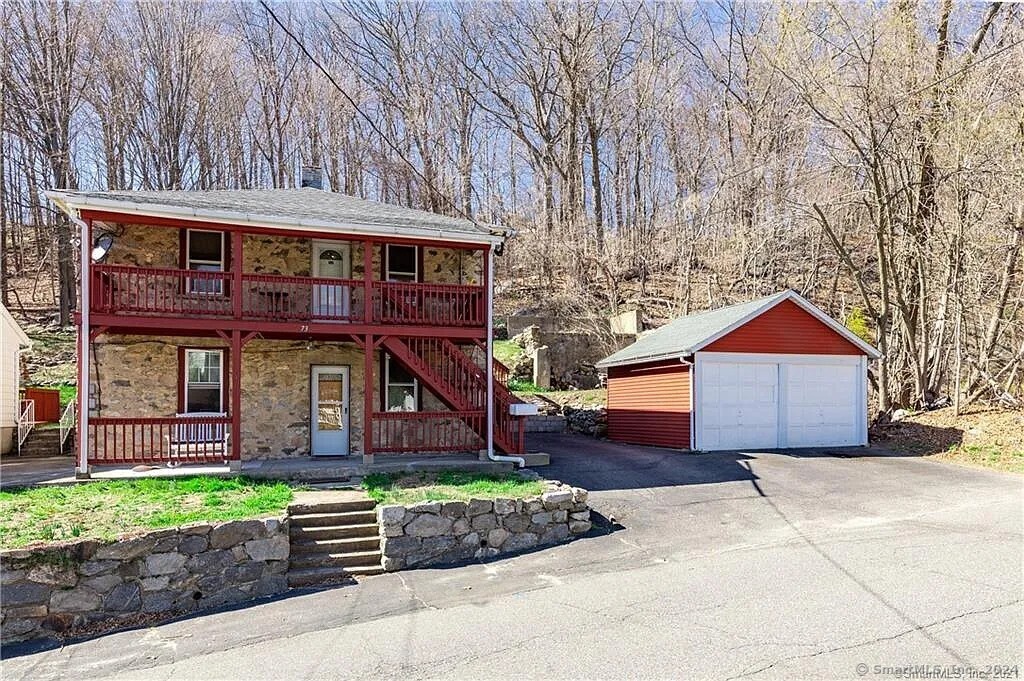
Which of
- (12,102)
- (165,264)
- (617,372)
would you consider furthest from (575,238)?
(12,102)

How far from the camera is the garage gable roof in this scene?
15672 mm

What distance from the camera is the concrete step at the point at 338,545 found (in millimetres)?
8414

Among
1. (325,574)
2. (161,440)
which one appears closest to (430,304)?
(161,440)

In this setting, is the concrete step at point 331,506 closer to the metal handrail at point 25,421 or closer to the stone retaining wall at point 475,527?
the stone retaining wall at point 475,527

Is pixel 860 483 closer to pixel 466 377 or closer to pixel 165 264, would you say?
pixel 466 377

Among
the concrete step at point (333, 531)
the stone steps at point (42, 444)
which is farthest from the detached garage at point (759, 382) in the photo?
the stone steps at point (42, 444)

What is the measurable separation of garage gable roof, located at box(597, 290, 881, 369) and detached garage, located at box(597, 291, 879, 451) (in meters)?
0.03

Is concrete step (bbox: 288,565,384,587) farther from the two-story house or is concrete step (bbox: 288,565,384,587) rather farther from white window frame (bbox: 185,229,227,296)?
white window frame (bbox: 185,229,227,296)

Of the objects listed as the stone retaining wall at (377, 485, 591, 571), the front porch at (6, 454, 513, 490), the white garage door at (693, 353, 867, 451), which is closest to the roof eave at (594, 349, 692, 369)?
the white garage door at (693, 353, 867, 451)

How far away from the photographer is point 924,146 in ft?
57.5

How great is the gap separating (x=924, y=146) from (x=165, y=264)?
58.5 feet

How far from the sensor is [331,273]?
1405cm

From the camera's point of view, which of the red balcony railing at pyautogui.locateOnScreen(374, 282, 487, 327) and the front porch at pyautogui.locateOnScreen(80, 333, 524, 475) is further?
the red balcony railing at pyautogui.locateOnScreen(374, 282, 487, 327)

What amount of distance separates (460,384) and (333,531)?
5069 millimetres
